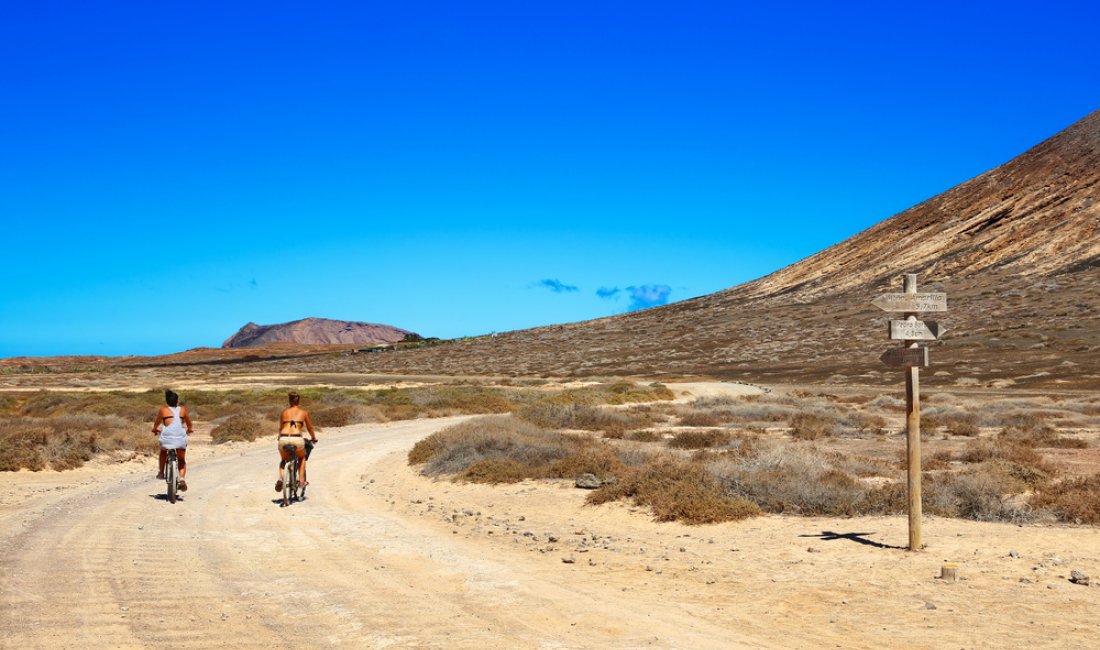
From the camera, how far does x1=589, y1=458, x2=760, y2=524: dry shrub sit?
13.0 metres

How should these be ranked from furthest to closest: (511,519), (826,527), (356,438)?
(356,438) < (511,519) < (826,527)

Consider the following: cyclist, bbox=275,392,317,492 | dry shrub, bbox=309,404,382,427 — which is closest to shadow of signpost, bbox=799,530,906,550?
cyclist, bbox=275,392,317,492

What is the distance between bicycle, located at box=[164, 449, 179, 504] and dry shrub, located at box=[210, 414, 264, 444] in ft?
41.4

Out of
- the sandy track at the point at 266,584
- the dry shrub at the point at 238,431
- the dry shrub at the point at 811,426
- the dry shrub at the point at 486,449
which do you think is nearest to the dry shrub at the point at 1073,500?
the sandy track at the point at 266,584

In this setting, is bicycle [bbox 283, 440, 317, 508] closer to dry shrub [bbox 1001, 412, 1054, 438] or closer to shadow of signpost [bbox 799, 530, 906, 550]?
shadow of signpost [bbox 799, 530, 906, 550]

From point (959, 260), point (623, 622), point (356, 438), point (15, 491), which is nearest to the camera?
point (623, 622)

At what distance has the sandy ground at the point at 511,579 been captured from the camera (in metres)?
7.70

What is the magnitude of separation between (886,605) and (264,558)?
6.58 m

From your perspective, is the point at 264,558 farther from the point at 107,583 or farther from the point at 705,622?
the point at 705,622

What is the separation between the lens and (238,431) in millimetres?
27984

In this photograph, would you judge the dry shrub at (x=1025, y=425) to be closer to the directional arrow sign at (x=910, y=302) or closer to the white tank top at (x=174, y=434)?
the directional arrow sign at (x=910, y=302)

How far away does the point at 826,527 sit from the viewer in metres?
12.4

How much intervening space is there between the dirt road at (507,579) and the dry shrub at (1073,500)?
100 centimetres

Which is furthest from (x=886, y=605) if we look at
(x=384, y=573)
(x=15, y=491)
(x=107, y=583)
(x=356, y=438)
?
(x=356, y=438)
